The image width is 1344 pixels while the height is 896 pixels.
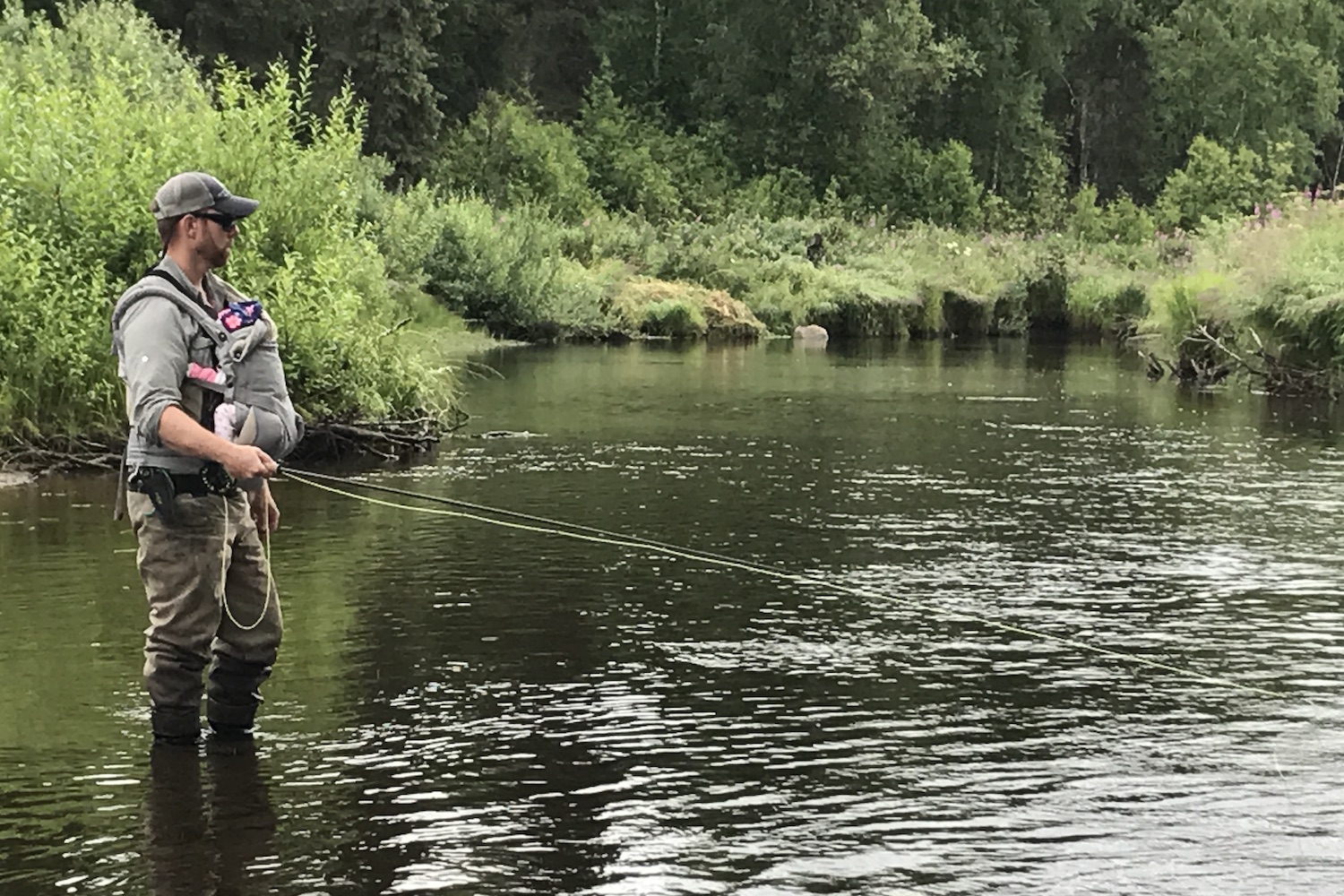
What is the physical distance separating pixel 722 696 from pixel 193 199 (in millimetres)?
2960

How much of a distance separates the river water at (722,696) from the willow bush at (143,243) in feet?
2.93

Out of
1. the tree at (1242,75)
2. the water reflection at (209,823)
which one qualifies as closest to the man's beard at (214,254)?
the water reflection at (209,823)

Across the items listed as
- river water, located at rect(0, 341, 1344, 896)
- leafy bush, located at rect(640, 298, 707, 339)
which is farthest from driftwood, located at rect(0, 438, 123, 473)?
leafy bush, located at rect(640, 298, 707, 339)

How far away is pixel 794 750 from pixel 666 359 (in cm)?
2215

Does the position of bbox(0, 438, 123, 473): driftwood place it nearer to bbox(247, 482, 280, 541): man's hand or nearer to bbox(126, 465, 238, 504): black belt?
bbox(247, 482, 280, 541): man's hand

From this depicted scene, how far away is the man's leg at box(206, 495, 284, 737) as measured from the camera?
6.34 metres

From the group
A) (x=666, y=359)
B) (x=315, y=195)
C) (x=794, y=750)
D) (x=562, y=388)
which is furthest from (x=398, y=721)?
(x=666, y=359)

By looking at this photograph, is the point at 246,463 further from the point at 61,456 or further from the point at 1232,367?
the point at 1232,367

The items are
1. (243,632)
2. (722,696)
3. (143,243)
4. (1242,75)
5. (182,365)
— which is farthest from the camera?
(1242,75)

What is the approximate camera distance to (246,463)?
5.84 metres

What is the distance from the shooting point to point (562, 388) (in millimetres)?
22156

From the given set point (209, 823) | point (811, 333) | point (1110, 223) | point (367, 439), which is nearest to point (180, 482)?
point (209, 823)

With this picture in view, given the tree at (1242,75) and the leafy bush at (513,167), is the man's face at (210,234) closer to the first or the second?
the leafy bush at (513,167)

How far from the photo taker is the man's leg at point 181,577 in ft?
19.9
